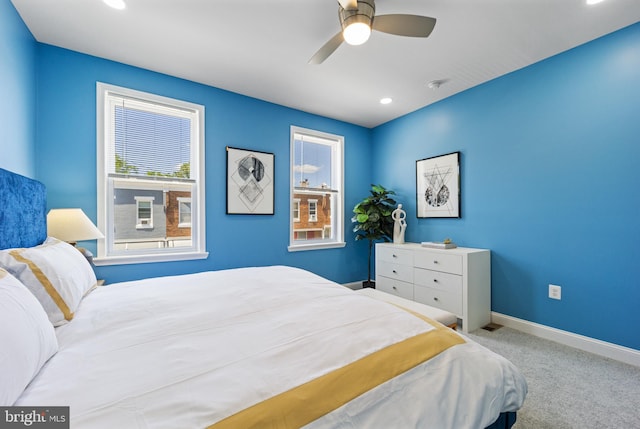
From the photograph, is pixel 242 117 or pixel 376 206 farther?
pixel 376 206

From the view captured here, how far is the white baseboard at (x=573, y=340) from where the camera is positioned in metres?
2.11

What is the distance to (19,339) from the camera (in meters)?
0.75

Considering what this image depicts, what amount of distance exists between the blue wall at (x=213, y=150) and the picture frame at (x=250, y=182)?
0.27ft

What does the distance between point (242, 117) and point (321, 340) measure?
3027 mm

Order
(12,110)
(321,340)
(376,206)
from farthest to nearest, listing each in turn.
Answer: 1. (376,206)
2. (12,110)
3. (321,340)

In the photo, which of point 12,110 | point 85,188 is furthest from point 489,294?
point 12,110

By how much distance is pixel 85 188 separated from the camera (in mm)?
2461

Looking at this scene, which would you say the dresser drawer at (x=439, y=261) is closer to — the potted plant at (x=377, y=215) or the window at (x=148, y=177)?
the potted plant at (x=377, y=215)

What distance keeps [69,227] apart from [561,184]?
4305mm

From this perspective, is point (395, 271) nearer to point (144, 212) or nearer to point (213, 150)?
point (213, 150)

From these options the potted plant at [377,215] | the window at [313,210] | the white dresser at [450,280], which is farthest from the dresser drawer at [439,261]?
the window at [313,210]

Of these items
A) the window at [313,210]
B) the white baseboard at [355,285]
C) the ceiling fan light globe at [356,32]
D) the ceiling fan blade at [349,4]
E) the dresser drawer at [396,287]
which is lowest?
the white baseboard at [355,285]

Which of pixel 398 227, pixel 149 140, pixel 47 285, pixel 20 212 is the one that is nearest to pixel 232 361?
pixel 47 285

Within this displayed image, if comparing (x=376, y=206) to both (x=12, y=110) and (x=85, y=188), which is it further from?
(x=12, y=110)
